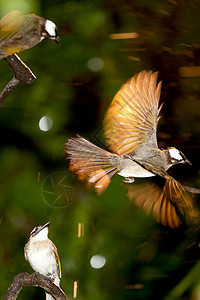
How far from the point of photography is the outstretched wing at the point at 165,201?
38cm

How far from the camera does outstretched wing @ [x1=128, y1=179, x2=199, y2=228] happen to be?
0.38 metres

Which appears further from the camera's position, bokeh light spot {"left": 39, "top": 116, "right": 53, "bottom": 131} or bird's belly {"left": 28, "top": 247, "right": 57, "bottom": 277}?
bokeh light spot {"left": 39, "top": 116, "right": 53, "bottom": 131}

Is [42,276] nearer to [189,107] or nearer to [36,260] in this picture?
[36,260]

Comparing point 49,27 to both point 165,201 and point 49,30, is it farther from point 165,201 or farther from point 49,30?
point 165,201

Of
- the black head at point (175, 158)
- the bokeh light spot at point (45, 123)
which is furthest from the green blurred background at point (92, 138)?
the black head at point (175, 158)

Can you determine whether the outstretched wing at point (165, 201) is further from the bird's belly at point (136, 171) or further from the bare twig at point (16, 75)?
the bare twig at point (16, 75)

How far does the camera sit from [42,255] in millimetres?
310

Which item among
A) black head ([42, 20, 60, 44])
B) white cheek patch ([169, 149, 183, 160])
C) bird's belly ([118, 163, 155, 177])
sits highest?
black head ([42, 20, 60, 44])

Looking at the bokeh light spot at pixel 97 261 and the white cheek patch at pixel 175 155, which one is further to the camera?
the bokeh light spot at pixel 97 261

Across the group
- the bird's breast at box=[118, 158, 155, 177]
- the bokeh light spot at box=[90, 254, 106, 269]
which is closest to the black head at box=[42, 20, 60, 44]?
the bird's breast at box=[118, 158, 155, 177]

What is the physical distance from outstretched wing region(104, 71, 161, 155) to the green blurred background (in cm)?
6

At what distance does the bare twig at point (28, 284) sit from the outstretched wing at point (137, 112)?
12 centimetres

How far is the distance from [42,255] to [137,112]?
0.14 metres

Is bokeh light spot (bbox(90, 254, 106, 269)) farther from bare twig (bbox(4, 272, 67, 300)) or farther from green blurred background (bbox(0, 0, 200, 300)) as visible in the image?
bare twig (bbox(4, 272, 67, 300))
